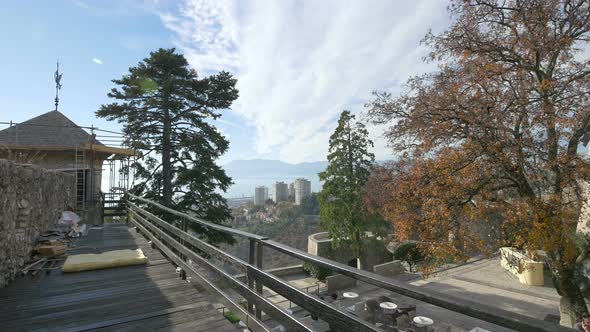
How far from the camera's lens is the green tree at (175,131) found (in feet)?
57.1

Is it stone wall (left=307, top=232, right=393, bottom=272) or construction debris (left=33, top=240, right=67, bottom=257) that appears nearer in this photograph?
construction debris (left=33, top=240, right=67, bottom=257)

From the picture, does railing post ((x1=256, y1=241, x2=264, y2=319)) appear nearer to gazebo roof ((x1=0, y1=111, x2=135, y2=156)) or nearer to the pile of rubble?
the pile of rubble

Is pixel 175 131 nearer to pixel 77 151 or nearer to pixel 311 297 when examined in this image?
pixel 77 151

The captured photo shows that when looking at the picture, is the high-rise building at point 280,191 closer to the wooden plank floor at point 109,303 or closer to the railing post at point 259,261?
the wooden plank floor at point 109,303

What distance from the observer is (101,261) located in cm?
560

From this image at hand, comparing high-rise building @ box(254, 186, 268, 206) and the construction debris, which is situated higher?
the construction debris

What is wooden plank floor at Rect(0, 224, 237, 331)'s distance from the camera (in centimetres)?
316

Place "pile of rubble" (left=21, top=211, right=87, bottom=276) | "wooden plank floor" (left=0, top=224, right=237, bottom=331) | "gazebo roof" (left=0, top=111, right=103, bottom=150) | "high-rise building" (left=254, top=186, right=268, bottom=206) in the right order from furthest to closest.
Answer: "high-rise building" (left=254, top=186, right=268, bottom=206), "gazebo roof" (left=0, top=111, right=103, bottom=150), "pile of rubble" (left=21, top=211, right=87, bottom=276), "wooden plank floor" (left=0, top=224, right=237, bottom=331)

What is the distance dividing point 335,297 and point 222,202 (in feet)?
28.6

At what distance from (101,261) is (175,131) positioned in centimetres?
1384

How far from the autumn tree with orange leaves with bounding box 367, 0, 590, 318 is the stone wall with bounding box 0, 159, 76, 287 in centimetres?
1034

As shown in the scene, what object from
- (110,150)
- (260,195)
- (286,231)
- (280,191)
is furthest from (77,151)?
(260,195)

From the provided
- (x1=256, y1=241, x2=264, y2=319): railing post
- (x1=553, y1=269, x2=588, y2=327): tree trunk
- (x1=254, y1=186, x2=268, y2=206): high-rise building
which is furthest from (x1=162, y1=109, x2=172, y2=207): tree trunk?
(x1=254, y1=186, x2=268, y2=206): high-rise building

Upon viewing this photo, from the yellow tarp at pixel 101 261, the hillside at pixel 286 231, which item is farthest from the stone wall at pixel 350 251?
the hillside at pixel 286 231
